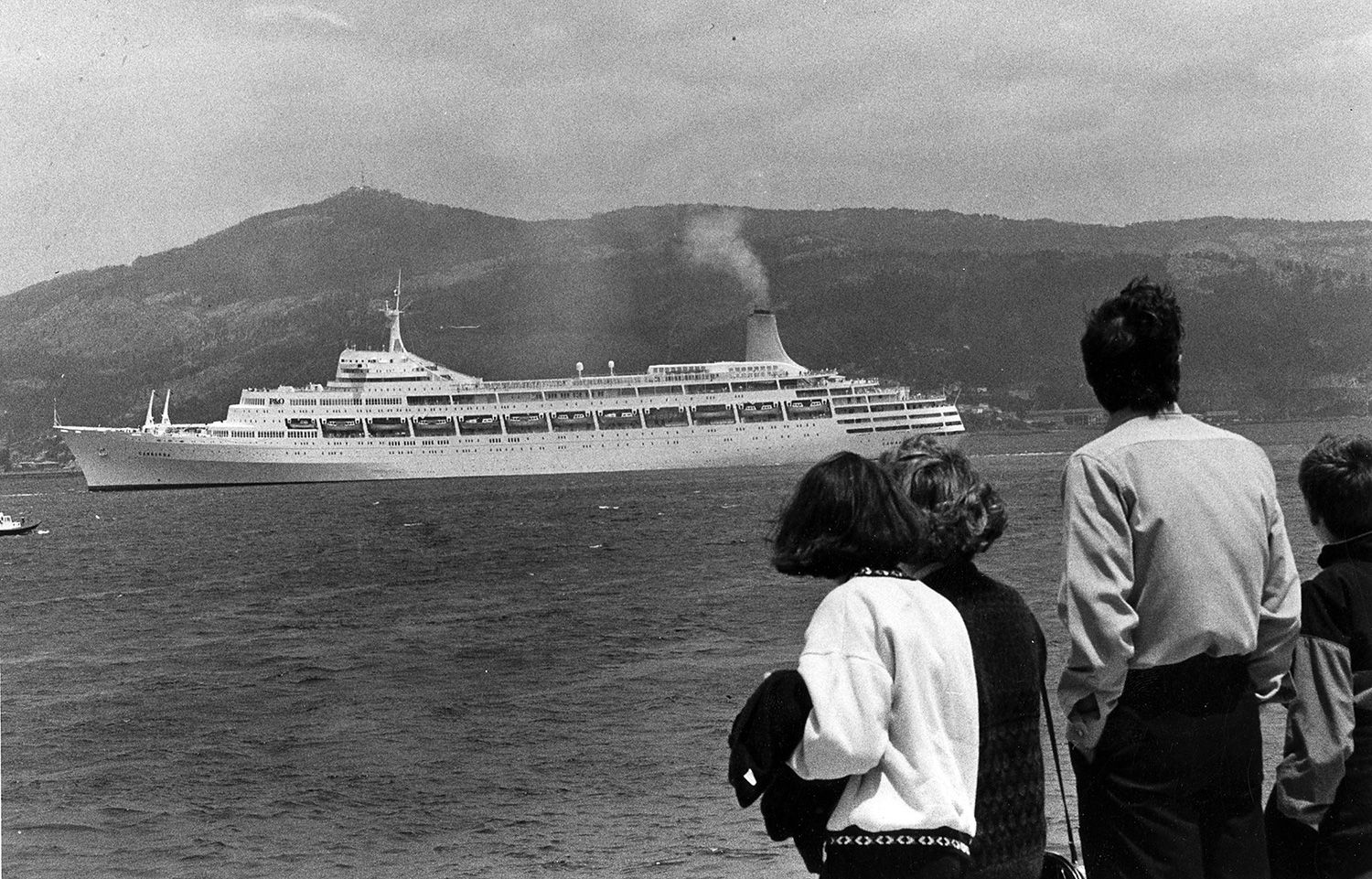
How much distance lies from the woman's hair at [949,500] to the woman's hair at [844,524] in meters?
0.23

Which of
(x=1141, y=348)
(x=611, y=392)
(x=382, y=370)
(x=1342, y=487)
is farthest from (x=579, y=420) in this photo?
(x=1141, y=348)

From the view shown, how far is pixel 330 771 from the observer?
531 inches

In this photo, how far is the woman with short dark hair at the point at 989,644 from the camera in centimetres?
211

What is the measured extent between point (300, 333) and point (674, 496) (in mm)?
52628

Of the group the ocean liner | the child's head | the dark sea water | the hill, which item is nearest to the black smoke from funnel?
the hill

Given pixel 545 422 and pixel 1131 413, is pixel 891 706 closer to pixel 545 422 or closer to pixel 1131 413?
pixel 1131 413

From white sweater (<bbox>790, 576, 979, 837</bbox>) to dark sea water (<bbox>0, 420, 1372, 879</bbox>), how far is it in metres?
5.14

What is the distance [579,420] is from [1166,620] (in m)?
67.6

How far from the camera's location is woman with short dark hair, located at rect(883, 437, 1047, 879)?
2109 millimetres

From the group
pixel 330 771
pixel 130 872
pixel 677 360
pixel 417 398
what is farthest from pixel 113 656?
pixel 677 360

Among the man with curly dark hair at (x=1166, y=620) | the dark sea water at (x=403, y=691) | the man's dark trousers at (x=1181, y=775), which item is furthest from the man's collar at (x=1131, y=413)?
the dark sea water at (x=403, y=691)

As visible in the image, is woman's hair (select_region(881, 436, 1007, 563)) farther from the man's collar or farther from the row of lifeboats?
the row of lifeboats

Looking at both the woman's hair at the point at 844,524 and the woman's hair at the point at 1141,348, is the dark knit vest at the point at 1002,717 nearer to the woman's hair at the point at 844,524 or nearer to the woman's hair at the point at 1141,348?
the woman's hair at the point at 844,524

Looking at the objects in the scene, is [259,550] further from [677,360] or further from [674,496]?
[677,360]
